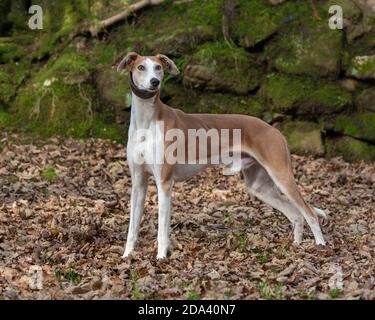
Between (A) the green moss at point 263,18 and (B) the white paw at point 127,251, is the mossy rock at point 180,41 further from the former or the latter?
(B) the white paw at point 127,251

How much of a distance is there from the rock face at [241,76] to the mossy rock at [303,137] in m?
0.02

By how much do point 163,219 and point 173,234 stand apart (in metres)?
0.92

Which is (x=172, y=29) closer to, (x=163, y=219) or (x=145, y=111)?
(x=145, y=111)

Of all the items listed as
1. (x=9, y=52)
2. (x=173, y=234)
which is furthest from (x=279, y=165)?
(x=9, y=52)

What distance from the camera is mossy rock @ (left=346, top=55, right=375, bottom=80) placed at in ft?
41.4

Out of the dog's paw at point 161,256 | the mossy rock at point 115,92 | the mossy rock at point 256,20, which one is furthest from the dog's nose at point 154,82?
the mossy rock at point 256,20

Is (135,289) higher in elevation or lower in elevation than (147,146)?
lower

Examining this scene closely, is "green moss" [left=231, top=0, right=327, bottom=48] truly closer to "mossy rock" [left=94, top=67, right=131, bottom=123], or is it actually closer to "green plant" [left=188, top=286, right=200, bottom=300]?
"mossy rock" [left=94, top=67, right=131, bottom=123]

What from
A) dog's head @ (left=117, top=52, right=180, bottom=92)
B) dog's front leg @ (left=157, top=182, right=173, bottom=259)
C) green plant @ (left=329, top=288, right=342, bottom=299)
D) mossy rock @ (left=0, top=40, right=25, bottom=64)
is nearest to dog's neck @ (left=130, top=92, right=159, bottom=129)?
dog's head @ (left=117, top=52, right=180, bottom=92)

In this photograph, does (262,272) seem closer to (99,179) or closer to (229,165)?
(229,165)

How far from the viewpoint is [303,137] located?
41.0 feet

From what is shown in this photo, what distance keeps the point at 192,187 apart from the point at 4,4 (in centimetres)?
552

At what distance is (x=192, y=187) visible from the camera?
425 inches

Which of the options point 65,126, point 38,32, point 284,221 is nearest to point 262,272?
point 284,221
